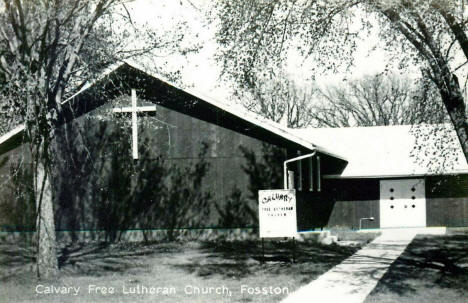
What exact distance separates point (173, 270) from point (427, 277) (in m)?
5.37

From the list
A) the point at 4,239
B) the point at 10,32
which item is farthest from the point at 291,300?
the point at 4,239

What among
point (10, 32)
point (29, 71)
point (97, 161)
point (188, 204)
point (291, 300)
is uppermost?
point (10, 32)

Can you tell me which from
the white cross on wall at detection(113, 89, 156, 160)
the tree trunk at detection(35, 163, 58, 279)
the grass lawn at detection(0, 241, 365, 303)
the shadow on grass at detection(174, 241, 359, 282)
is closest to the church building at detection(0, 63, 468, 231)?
the white cross on wall at detection(113, 89, 156, 160)

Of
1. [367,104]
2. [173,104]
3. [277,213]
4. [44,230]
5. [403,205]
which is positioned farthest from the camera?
[367,104]

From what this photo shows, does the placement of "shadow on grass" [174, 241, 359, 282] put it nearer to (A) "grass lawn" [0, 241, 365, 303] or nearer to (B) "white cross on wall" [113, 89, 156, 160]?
(A) "grass lawn" [0, 241, 365, 303]

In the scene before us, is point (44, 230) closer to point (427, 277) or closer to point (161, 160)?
point (161, 160)

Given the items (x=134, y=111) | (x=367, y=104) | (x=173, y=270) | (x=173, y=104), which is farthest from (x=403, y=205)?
(x=367, y=104)

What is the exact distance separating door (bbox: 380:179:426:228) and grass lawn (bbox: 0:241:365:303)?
23.4 ft

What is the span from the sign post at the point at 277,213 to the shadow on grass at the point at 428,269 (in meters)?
2.49

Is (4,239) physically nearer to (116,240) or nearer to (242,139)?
(116,240)

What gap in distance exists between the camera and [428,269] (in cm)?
1294

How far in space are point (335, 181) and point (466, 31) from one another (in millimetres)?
13781

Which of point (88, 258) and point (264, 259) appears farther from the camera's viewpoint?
point (88, 258)

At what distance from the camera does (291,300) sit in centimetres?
988
